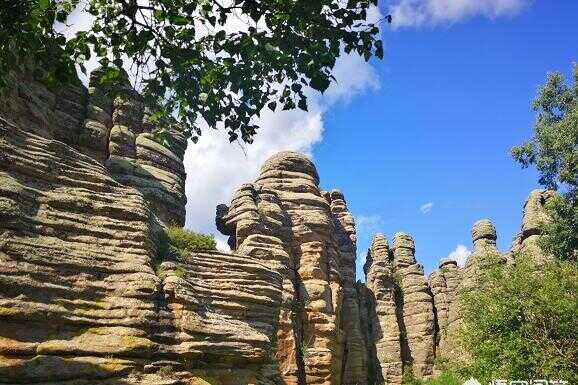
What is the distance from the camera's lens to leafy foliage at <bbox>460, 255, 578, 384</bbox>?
84.0ft

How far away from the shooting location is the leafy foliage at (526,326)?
25594mm

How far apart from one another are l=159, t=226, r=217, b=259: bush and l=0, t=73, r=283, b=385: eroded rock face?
0.40 metres

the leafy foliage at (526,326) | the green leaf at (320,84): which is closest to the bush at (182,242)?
the green leaf at (320,84)

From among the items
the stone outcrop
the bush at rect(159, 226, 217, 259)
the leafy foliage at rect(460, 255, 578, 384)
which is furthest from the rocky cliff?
the stone outcrop

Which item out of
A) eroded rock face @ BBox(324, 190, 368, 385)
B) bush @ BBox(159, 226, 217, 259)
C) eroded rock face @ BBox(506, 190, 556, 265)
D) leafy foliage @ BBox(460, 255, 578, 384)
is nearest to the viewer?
bush @ BBox(159, 226, 217, 259)

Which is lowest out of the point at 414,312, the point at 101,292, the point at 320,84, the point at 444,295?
the point at 101,292

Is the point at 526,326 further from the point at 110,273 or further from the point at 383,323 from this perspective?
the point at 383,323

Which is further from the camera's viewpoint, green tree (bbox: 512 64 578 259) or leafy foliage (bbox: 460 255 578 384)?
green tree (bbox: 512 64 578 259)

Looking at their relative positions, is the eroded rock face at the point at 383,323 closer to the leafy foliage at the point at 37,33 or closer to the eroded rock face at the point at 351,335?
the eroded rock face at the point at 351,335

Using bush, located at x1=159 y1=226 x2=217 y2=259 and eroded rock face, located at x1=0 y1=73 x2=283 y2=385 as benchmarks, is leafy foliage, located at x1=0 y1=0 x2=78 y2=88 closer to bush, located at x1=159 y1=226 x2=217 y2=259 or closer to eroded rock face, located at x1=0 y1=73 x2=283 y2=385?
eroded rock face, located at x1=0 y1=73 x2=283 y2=385

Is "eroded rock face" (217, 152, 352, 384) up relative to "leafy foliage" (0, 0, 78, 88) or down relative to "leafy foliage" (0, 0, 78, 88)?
up

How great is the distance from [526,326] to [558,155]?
620 inches

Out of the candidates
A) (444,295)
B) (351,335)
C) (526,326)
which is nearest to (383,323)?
(444,295)

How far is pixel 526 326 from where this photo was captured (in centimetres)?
2708
